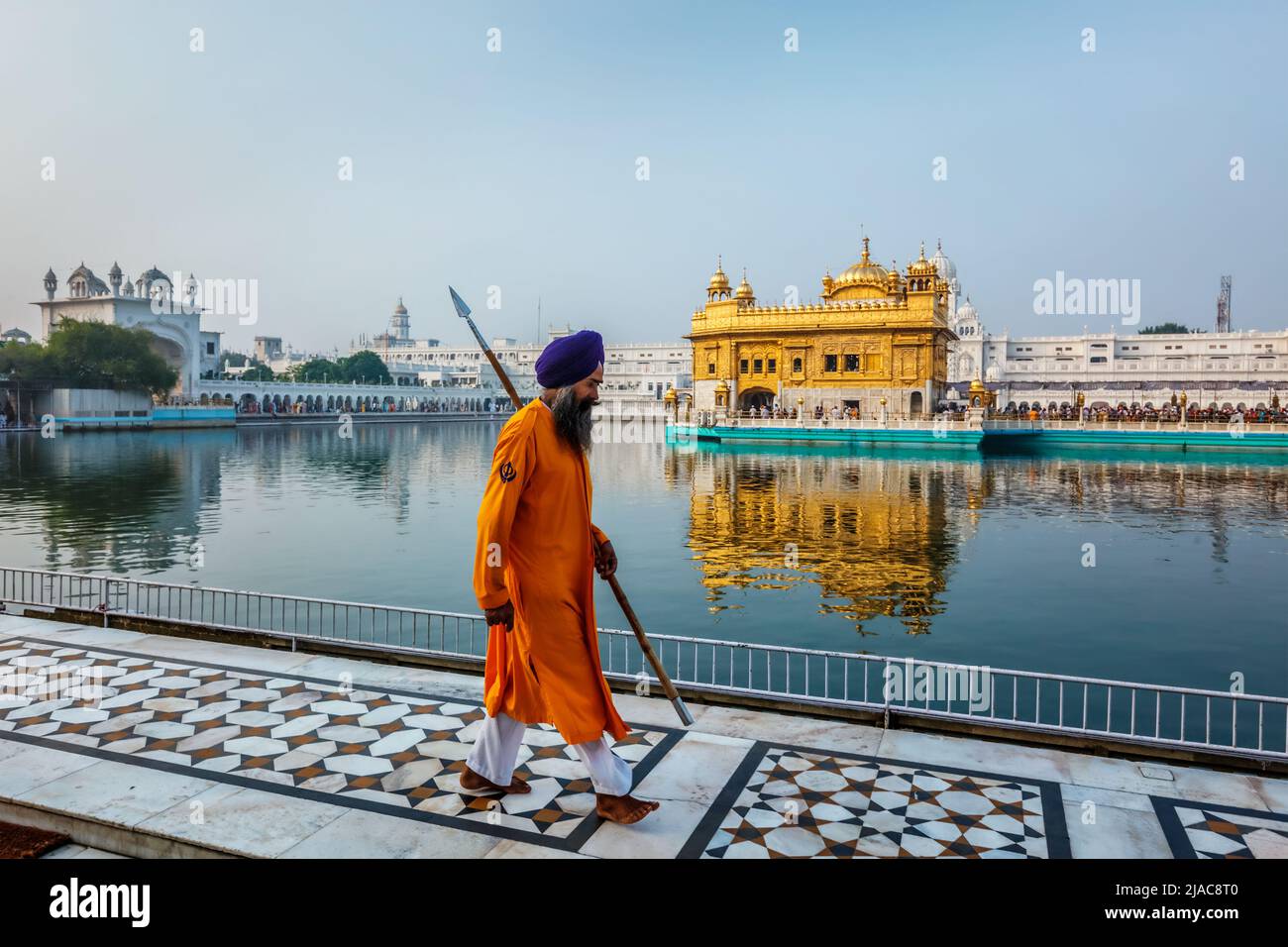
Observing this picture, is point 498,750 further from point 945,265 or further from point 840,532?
point 945,265

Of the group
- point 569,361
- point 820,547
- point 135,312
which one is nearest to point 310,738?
point 569,361

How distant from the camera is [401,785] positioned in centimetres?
388

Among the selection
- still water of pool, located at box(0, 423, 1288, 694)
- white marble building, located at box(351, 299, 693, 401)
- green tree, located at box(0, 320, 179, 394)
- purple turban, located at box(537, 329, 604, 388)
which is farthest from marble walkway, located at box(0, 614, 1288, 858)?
white marble building, located at box(351, 299, 693, 401)

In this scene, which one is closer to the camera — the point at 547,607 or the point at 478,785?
the point at 547,607

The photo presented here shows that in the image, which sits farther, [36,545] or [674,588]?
[36,545]

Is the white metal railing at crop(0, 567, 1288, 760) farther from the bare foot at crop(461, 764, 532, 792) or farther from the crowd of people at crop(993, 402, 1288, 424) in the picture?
the crowd of people at crop(993, 402, 1288, 424)

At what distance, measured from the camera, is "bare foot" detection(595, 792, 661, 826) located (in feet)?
11.6

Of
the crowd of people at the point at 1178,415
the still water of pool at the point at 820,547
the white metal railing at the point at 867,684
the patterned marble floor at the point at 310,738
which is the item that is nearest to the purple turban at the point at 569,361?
the patterned marble floor at the point at 310,738

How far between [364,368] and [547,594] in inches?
3201

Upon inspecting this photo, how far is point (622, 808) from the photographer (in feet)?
11.6

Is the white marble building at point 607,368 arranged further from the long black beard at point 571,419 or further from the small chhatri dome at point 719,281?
the long black beard at point 571,419
